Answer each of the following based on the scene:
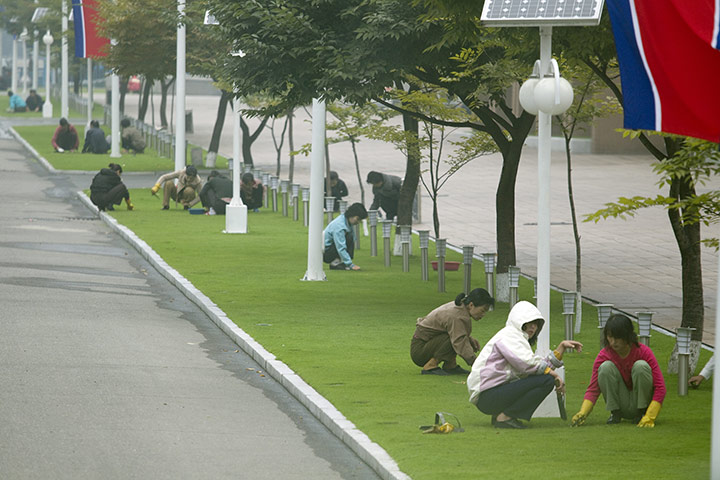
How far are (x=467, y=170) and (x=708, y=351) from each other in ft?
95.2

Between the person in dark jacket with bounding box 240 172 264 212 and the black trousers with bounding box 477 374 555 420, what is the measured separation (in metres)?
20.2

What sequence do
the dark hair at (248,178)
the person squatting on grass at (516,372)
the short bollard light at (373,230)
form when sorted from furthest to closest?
the dark hair at (248,178), the short bollard light at (373,230), the person squatting on grass at (516,372)

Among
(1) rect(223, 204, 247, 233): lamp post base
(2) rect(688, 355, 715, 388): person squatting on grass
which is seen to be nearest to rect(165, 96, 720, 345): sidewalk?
(2) rect(688, 355, 715, 388): person squatting on grass

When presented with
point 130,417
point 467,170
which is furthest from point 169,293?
point 467,170

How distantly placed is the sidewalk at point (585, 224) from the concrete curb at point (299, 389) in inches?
183

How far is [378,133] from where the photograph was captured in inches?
943

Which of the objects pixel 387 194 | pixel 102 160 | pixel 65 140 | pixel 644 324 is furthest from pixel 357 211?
pixel 65 140

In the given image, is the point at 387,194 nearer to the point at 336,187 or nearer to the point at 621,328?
the point at 336,187

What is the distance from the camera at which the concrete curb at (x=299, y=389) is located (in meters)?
9.24

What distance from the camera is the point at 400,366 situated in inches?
517

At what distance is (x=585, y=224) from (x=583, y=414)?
18.5 meters

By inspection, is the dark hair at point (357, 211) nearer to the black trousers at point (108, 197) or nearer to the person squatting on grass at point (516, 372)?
Answer: the person squatting on grass at point (516, 372)

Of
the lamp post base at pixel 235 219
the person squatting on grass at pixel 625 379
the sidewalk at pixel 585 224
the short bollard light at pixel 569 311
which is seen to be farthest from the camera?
the lamp post base at pixel 235 219

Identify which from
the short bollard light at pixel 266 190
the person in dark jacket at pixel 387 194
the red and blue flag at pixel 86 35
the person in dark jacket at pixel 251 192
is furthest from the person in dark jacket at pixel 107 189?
the red and blue flag at pixel 86 35
